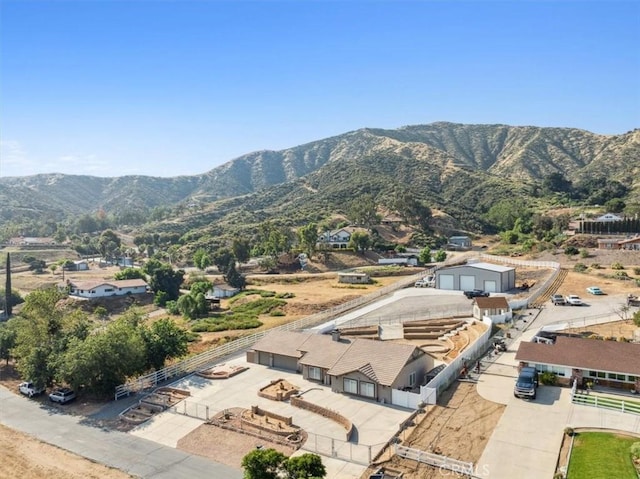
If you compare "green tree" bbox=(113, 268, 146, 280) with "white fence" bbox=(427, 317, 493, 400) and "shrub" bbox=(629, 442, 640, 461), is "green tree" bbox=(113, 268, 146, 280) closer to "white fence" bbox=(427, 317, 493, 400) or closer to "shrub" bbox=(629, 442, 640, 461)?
"white fence" bbox=(427, 317, 493, 400)

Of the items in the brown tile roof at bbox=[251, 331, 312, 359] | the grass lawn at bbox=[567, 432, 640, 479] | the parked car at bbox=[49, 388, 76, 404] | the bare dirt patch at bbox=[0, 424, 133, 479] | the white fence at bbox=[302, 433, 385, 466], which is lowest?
the bare dirt patch at bbox=[0, 424, 133, 479]

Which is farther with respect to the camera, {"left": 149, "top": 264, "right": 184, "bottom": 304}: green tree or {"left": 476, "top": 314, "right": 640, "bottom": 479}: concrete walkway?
{"left": 149, "top": 264, "right": 184, "bottom": 304}: green tree

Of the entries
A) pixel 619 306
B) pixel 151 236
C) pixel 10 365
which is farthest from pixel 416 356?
pixel 151 236

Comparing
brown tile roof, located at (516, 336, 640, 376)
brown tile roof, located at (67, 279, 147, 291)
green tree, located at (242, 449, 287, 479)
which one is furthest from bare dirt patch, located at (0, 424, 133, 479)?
brown tile roof, located at (67, 279, 147, 291)

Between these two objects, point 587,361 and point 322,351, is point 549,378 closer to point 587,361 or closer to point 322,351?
point 587,361

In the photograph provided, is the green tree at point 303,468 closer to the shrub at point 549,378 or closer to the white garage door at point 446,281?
the shrub at point 549,378

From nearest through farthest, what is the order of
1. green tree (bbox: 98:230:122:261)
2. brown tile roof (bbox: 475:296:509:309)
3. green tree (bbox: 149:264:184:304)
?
brown tile roof (bbox: 475:296:509:309)
green tree (bbox: 149:264:184:304)
green tree (bbox: 98:230:122:261)
